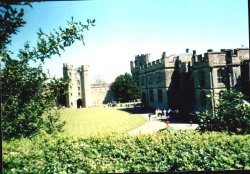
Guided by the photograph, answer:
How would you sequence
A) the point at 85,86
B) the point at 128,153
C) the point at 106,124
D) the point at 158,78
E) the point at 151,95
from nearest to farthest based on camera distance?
the point at 128,153, the point at 106,124, the point at 158,78, the point at 151,95, the point at 85,86

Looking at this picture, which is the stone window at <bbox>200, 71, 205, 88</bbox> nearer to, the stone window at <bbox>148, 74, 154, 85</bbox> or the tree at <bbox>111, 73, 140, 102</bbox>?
the stone window at <bbox>148, 74, 154, 85</bbox>

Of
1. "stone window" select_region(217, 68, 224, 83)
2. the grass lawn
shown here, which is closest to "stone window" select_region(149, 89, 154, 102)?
the grass lawn

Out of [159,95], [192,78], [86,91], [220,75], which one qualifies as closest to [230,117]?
[220,75]

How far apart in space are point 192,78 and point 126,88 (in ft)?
126

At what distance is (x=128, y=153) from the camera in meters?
8.07

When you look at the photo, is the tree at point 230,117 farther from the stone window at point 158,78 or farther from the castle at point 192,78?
the stone window at point 158,78

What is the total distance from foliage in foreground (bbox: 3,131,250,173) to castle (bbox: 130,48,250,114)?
13164 mm

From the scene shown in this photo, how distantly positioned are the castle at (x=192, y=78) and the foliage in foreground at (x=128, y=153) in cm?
1316

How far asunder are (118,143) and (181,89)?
3504 centimetres

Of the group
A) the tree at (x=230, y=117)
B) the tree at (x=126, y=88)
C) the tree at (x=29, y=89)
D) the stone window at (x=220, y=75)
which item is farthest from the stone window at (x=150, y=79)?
the tree at (x=29, y=89)

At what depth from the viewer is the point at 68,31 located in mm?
6371

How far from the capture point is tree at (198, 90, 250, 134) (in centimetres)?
1019

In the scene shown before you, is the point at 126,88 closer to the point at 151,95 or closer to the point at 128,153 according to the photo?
the point at 151,95

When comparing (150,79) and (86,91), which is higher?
(150,79)
